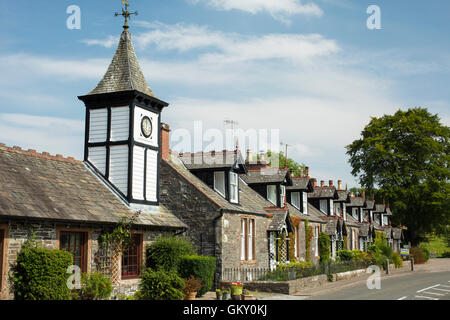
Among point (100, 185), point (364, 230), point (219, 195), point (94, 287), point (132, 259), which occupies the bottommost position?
point (94, 287)

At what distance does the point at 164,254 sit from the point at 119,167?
4310mm

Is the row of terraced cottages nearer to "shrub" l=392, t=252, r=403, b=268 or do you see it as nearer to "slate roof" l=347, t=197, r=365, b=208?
"shrub" l=392, t=252, r=403, b=268

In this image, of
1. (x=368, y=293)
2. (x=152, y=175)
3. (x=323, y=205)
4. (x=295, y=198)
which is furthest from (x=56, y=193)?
(x=323, y=205)

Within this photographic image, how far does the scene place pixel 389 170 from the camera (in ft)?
186

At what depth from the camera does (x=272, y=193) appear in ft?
106

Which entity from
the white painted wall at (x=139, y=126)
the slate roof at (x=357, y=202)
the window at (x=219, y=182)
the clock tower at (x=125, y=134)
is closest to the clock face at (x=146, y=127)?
the clock tower at (x=125, y=134)

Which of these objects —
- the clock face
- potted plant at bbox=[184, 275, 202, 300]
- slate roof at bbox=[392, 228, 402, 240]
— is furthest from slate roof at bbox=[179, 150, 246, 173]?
slate roof at bbox=[392, 228, 402, 240]

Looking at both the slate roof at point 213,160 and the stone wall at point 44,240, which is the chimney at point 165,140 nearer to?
the slate roof at point 213,160

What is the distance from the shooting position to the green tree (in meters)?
54.4

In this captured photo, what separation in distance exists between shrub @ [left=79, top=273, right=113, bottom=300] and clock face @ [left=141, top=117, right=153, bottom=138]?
7.28 meters

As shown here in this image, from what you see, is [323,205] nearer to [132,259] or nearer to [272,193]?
[272,193]

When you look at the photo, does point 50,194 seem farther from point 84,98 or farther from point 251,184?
point 251,184

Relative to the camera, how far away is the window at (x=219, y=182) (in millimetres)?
26344

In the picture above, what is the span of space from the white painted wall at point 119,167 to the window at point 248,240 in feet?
23.6
